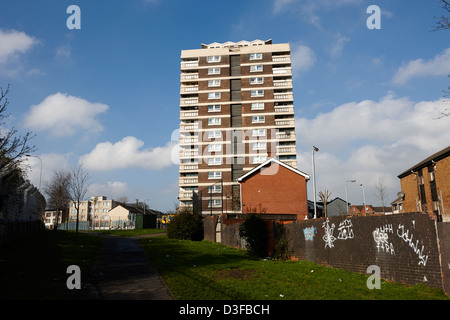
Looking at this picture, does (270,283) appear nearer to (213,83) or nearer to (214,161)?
(214,161)

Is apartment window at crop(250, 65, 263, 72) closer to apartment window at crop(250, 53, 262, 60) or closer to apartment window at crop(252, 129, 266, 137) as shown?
apartment window at crop(250, 53, 262, 60)

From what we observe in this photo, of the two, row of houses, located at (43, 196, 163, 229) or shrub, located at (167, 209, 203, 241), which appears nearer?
shrub, located at (167, 209, 203, 241)

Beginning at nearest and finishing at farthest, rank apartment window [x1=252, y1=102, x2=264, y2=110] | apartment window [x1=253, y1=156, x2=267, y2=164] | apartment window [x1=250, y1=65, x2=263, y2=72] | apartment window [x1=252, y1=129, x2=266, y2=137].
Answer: apartment window [x1=253, y1=156, x2=267, y2=164], apartment window [x1=252, y1=129, x2=266, y2=137], apartment window [x1=252, y1=102, x2=264, y2=110], apartment window [x1=250, y1=65, x2=263, y2=72]

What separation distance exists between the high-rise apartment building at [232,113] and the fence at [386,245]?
44835 mm

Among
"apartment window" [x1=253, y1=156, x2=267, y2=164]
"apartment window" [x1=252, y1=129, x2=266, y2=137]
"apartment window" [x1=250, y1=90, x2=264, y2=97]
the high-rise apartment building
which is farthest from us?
"apartment window" [x1=250, y1=90, x2=264, y2=97]

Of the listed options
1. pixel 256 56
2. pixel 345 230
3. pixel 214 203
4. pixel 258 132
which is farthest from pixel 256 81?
pixel 345 230

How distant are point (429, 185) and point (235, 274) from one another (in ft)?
118

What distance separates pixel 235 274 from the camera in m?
11.2

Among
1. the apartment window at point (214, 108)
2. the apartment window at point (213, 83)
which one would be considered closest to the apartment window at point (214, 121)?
the apartment window at point (214, 108)

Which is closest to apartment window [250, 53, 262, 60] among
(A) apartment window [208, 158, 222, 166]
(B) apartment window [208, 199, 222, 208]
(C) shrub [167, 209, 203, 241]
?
(A) apartment window [208, 158, 222, 166]

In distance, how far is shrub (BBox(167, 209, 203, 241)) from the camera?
26812mm

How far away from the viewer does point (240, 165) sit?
198ft

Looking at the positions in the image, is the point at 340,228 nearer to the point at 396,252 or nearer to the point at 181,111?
the point at 396,252

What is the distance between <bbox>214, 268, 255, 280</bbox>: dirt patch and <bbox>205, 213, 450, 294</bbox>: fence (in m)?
3.42
